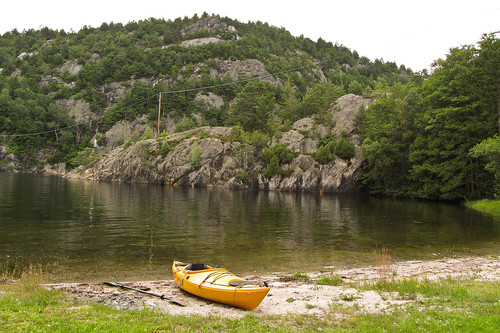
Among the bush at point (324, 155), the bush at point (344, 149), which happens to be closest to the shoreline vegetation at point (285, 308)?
the bush at point (324, 155)

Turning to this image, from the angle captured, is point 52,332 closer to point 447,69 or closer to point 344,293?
point 344,293

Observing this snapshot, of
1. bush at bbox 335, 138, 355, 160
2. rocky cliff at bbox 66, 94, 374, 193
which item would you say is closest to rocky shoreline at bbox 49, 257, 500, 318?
rocky cliff at bbox 66, 94, 374, 193

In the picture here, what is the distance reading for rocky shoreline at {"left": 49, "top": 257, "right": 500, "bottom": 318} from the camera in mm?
10312

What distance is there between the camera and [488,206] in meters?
44.4

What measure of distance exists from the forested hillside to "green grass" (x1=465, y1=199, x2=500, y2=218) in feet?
17.4

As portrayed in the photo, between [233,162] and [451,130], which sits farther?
[233,162]

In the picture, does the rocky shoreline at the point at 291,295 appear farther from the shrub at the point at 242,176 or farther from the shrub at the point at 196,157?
the shrub at the point at 196,157

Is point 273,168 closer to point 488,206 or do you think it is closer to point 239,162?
point 239,162

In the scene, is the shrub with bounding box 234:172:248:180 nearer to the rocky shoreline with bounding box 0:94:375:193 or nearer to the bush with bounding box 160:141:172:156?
the rocky shoreline with bounding box 0:94:375:193

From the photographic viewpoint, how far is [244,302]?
10.4 metres

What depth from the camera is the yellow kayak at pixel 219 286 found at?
10305 mm

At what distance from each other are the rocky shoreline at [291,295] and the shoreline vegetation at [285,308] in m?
0.03

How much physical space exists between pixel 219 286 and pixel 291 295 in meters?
2.88

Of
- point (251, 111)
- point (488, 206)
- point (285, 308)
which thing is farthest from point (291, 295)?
point (251, 111)
